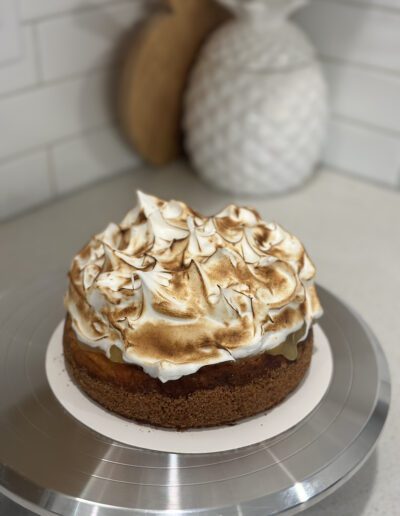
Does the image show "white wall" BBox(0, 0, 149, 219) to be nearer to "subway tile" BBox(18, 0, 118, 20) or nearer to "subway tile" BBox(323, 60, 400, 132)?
"subway tile" BBox(18, 0, 118, 20)

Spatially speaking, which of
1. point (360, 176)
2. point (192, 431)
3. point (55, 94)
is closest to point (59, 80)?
point (55, 94)

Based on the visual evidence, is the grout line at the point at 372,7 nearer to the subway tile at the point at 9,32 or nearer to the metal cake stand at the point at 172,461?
the subway tile at the point at 9,32

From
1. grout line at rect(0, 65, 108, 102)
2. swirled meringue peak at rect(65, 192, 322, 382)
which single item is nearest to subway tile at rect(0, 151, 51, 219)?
grout line at rect(0, 65, 108, 102)

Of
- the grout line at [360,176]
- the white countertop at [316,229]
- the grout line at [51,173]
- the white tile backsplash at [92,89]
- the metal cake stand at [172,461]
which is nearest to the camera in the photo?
the metal cake stand at [172,461]

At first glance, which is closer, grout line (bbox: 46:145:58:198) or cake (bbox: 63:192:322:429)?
cake (bbox: 63:192:322:429)

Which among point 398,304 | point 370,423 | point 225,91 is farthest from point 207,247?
point 225,91

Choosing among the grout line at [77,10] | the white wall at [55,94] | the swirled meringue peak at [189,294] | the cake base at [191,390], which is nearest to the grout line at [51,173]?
the white wall at [55,94]

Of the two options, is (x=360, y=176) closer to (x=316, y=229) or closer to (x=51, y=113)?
(x=316, y=229)
